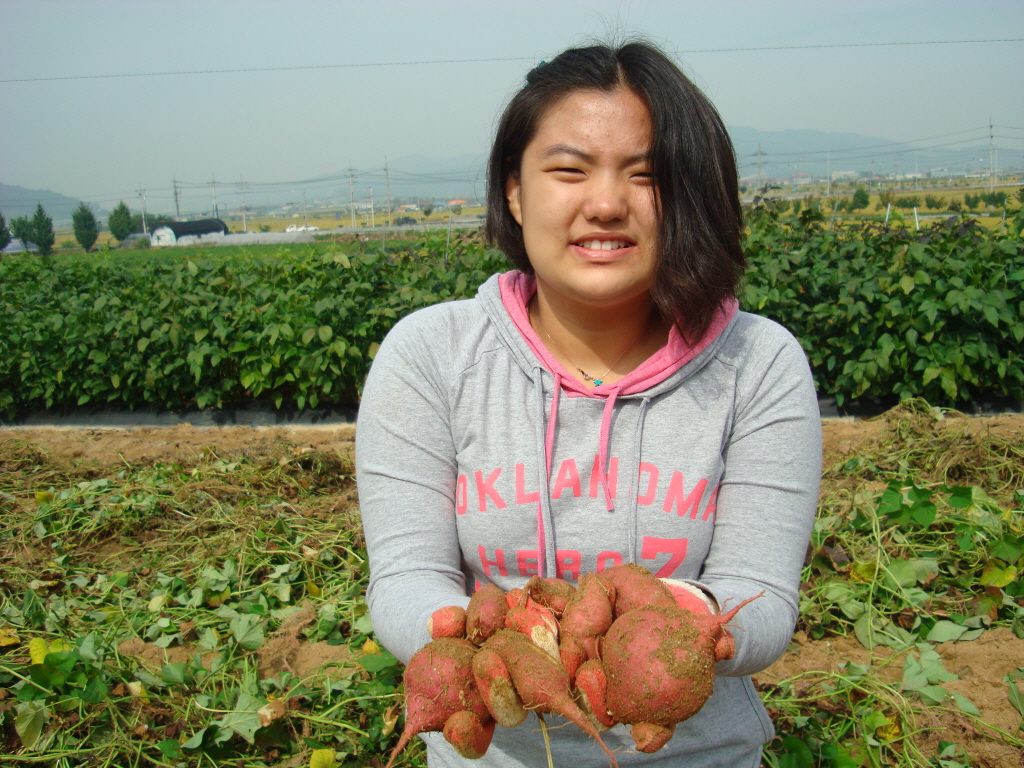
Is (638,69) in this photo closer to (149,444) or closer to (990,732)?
(990,732)

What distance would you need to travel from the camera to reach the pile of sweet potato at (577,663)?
106 centimetres

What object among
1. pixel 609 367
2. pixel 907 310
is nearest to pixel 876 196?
pixel 907 310

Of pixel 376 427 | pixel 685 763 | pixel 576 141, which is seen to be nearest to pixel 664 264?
pixel 576 141

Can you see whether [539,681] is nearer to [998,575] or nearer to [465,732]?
[465,732]

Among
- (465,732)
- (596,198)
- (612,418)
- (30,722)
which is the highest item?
(596,198)

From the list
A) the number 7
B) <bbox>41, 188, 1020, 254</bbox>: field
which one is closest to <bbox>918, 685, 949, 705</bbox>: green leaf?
the number 7

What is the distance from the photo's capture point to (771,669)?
2375 millimetres

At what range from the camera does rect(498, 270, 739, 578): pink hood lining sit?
145 cm

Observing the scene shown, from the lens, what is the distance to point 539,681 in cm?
106

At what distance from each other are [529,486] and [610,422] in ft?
0.66

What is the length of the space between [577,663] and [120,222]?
329 ft

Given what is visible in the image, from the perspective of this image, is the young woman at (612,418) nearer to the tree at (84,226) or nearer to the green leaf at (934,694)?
the green leaf at (934,694)

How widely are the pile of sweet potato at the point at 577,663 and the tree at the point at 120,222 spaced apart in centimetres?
9897

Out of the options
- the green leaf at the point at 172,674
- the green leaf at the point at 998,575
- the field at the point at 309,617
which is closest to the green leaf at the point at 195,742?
the field at the point at 309,617
